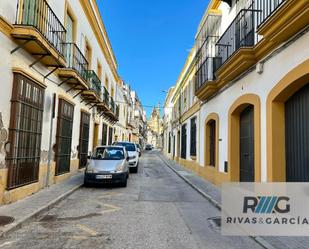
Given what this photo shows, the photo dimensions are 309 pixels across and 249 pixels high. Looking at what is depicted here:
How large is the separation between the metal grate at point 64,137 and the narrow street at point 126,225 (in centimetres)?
288

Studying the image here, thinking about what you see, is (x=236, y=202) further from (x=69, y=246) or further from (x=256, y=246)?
(x=69, y=246)

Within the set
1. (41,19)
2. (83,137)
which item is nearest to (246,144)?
(41,19)

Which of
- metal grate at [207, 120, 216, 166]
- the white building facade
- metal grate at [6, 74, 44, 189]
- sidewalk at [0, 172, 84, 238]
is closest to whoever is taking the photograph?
sidewalk at [0, 172, 84, 238]

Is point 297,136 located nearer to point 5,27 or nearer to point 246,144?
point 246,144

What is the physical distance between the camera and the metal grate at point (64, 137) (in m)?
12.3

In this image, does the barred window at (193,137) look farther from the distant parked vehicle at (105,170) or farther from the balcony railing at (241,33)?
the balcony railing at (241,33)

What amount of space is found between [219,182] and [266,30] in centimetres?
705

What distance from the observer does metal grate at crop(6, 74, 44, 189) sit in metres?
8.04

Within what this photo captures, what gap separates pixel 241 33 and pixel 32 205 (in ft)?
26.6

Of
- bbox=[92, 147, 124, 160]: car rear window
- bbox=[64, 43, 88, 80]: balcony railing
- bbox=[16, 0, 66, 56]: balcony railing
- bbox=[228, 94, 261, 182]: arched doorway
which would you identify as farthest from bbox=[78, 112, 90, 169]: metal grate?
bbox=[228, 94, 261, 182]: arched doorway

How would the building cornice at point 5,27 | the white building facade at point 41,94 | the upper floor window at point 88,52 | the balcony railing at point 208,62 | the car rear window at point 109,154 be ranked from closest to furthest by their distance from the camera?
the building cornice at point 5,27 < the white building facade at point 41,94 < the car rear window at point 109,154 < the balcony railing at point 208,62 < the upper floor window at point 88,52

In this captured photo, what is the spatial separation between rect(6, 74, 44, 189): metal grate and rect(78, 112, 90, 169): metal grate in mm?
6172

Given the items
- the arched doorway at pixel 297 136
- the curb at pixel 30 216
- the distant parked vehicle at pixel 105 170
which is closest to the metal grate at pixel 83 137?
the distant parked vehicle at pixel 105 170

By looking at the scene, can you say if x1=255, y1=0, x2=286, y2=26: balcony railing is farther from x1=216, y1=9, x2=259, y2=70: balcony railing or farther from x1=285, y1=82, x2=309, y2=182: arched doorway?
x1=285, y1=82, x2=309, y2=182: arched doorway
